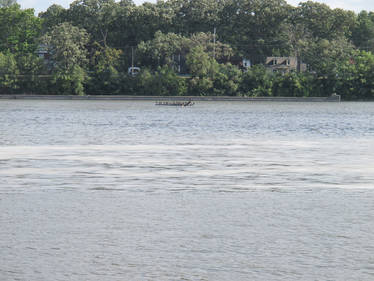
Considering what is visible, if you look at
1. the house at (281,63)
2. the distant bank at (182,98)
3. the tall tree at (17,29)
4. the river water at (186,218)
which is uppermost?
the tall tree at (17,29)

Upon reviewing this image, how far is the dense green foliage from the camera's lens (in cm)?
12300

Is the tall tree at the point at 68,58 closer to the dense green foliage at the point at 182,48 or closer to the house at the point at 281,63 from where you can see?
the dense green foliage at the point at 182,48

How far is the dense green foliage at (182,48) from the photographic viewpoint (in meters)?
123

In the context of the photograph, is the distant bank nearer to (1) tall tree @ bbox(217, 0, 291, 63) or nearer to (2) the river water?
(1) tall tree @ bbox(217, 0, 291, 63)

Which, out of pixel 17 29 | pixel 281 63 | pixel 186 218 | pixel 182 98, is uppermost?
pixel 17 29

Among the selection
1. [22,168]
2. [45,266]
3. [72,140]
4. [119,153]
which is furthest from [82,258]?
[72,140]

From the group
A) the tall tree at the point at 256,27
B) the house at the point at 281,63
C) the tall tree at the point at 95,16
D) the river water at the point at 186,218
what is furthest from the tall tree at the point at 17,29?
the river water at the point at 186,218

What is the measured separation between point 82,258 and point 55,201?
4509mm

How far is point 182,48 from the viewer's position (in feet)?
425

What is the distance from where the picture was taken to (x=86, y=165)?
1952 cm

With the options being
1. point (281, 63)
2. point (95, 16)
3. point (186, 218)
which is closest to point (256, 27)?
point (281, 63)

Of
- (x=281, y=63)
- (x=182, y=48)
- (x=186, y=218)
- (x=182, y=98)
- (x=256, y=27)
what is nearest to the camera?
(x=186, y=218)

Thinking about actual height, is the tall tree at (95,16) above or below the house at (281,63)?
above

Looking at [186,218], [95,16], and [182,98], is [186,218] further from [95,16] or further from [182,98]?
[95,16]
